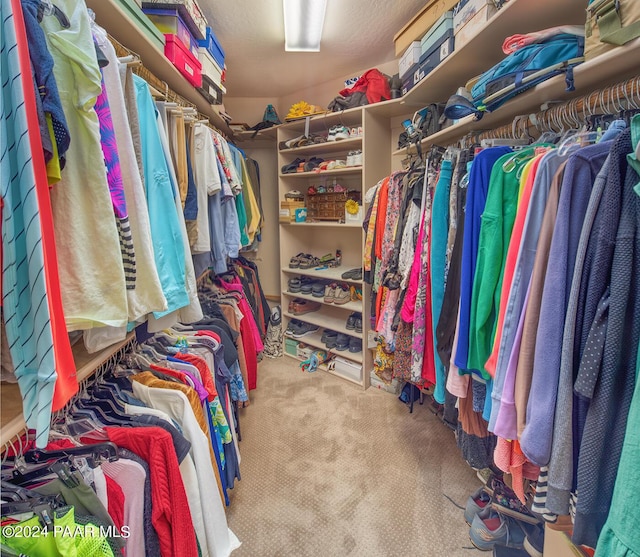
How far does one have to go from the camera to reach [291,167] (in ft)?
9.06

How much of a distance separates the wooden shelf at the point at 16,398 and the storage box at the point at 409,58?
6.58 feet

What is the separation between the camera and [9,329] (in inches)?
20.8

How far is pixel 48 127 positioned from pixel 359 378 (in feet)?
7.77

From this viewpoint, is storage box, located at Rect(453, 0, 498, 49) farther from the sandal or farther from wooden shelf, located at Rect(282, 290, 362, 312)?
the sandal

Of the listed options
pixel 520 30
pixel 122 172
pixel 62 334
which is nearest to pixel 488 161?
pixel 520 30

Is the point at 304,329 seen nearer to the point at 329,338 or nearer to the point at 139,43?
the point at 329,338

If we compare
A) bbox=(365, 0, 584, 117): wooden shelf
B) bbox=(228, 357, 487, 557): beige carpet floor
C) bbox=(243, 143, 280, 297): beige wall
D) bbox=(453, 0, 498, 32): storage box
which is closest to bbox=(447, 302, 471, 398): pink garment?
bbox=(228, 357, 487, 557): beige carpet floor

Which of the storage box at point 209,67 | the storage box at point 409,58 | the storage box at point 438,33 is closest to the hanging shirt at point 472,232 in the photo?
the storage box at point 438,33

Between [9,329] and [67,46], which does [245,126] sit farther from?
[9,329]

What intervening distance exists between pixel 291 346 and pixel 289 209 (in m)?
1.24

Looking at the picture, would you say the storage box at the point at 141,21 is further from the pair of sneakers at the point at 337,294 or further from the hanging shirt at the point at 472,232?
the pair of sneakers at the point at 337,294

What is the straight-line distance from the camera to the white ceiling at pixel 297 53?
184 centimetres

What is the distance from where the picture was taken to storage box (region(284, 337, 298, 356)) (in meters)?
2.98

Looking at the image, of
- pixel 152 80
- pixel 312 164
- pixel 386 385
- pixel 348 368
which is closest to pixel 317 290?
pixel 348 368
